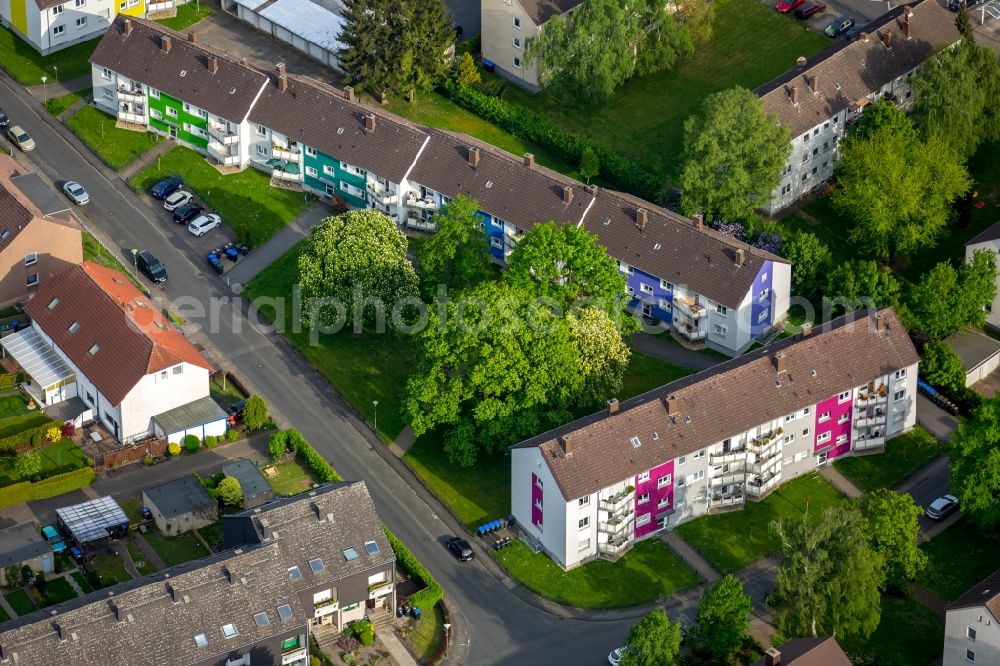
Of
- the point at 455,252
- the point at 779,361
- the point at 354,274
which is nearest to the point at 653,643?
the point at 779,361

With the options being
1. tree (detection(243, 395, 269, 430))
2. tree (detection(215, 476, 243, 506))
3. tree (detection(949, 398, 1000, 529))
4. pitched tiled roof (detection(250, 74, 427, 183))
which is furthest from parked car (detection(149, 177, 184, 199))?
tree (detection(949, 398, 1000, 529))

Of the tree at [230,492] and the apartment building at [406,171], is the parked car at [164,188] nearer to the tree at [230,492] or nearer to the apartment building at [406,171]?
the apartment building at [406,171]

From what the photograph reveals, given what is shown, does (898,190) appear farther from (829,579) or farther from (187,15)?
(187,15)

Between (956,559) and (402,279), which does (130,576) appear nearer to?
(402,279)

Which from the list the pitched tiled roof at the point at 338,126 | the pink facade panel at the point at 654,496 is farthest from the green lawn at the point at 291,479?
the pitched tiled roof at the point at 338,126

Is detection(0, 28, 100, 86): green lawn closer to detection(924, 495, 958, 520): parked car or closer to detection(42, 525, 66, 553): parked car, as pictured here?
detection(42, 525, 66, 553): parked car

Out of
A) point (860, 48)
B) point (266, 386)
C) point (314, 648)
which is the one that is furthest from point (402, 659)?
point (860, 48)
